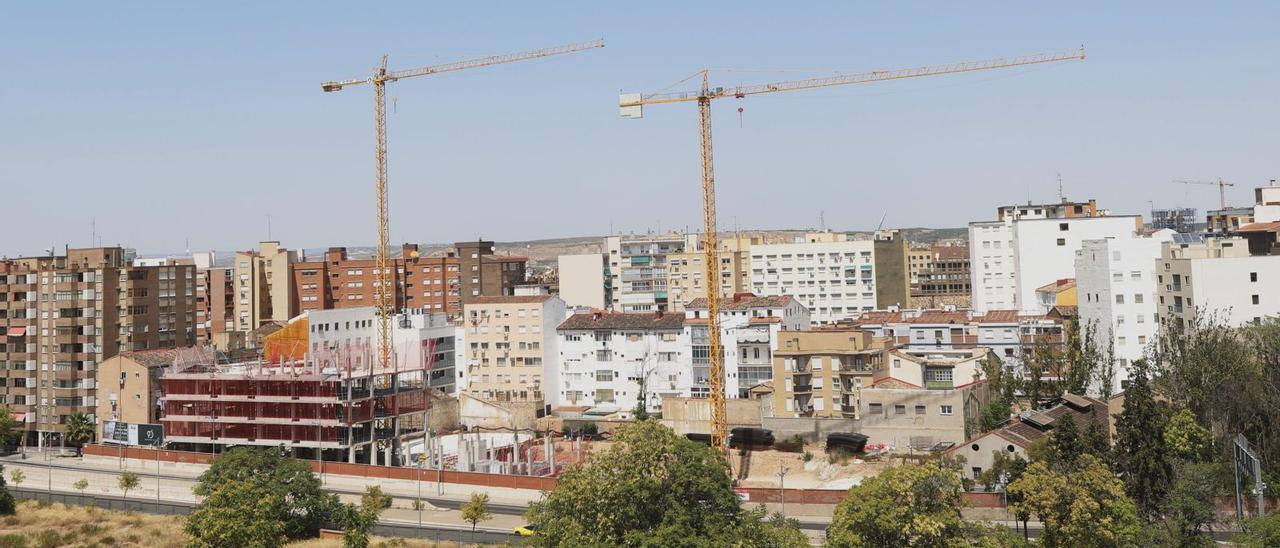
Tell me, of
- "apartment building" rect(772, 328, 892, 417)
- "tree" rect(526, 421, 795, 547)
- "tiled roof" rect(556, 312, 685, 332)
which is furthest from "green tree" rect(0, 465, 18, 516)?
"apartment building" rect(772, 328, 892, 417)

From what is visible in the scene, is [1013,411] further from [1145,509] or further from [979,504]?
[1145,509]

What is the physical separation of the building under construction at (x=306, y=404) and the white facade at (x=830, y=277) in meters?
48.9

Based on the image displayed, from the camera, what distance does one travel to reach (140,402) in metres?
81.5

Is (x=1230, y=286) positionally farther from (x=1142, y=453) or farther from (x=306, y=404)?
(x=306, y=404)

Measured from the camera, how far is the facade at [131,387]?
267ft

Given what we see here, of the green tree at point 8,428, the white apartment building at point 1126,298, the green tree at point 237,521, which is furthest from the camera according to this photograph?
the green tree at point 8,428

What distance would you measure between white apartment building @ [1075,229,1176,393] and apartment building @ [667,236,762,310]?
144 feet

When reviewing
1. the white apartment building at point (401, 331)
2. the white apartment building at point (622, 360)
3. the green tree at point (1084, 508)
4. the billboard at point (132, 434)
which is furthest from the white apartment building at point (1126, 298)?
the billboard at point (132, 434)

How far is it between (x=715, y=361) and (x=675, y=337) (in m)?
13.1

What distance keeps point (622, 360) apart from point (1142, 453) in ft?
151

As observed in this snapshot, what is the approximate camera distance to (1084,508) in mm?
42875

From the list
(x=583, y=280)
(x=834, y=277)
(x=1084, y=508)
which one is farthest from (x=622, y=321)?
(x=1084, y=508)

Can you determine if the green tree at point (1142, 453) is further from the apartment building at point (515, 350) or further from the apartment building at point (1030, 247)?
the apartment building at point (515, 350)

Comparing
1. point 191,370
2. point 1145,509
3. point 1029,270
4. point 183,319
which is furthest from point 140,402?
point 1029,270
